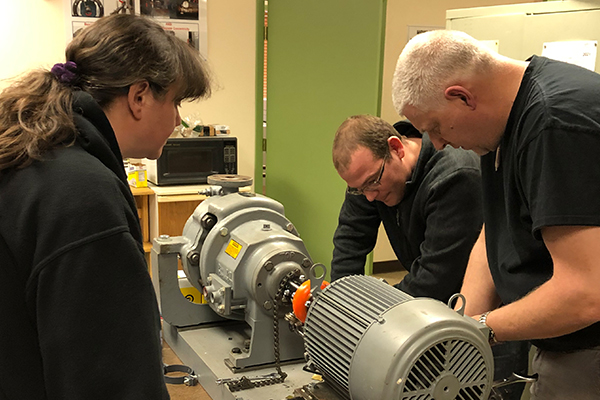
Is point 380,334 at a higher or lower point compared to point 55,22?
lower

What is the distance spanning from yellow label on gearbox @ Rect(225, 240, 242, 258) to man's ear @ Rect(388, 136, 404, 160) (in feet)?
1.94

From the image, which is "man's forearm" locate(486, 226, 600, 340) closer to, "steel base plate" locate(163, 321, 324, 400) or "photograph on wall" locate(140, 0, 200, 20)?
"steel base plate" locate(163, 321, 324, 400)

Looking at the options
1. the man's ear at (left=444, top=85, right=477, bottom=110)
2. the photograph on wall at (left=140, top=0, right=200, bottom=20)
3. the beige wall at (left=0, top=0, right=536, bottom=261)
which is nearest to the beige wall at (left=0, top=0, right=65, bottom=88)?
the beige wall at (left=0, top=0, right=536, bottom=261)

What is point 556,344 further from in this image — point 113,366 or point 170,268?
point 170,268

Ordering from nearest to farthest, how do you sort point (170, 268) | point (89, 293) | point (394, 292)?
point (89, 293)
point (394, 292)
point (170, 268)

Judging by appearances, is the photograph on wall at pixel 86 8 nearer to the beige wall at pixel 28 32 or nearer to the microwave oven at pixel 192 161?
the beige wall at pixel 28 32

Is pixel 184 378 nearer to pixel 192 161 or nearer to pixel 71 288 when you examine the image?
pixel 71 288

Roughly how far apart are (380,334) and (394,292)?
0.43ft

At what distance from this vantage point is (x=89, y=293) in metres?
0.80

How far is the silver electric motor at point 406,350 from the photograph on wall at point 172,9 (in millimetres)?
3252

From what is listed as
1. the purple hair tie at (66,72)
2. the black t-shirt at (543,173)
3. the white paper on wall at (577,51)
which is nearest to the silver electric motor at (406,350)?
the black t-shirt at (543,173)

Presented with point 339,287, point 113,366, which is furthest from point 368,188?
point 113,366

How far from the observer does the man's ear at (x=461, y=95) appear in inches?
46.7

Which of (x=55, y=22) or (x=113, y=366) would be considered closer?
(x=113, y=366)
